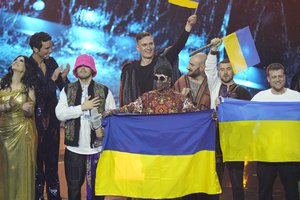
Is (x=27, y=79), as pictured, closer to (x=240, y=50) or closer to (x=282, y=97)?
(x=240, y=50)

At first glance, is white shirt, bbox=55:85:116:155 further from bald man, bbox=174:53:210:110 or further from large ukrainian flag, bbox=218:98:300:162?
large ukrainian flag, bbox=218:98:300:162

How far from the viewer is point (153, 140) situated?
4.29m

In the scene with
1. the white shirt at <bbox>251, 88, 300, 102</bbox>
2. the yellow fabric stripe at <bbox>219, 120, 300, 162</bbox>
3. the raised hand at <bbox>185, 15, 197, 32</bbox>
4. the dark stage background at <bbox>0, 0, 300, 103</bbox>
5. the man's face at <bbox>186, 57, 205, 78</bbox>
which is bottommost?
the yellow fabric stripe at <bbox>219, 120, 300, 162</bbox>

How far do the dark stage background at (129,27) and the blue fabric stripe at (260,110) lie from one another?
14.9 feet

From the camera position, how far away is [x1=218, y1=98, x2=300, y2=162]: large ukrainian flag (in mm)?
4461

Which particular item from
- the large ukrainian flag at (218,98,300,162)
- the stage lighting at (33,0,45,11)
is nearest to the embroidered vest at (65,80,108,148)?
the large ukrainian flag at (218,98,300,162)

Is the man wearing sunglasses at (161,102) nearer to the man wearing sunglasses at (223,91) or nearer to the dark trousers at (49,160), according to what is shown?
the man wearing sunglasses at (223,91)

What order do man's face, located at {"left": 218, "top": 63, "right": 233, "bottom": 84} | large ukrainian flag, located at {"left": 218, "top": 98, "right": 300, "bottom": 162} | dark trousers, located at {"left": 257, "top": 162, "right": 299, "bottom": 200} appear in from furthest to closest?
man's face, located at {"left": 218, "top": 63, "right": 233, "bottom": 84} → large ukrainian flag, located at {"left": 218, "top": 98, "right": 300, "bottom": 162} → dark trousers, located at {"left": 257, "top": 162, "right": 299, "bottom": 200}

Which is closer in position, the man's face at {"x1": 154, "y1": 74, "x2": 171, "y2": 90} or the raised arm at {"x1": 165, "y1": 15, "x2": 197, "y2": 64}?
the man's face at {"x1": 154, "y1": 74, "x2": 171, "y2": 90}

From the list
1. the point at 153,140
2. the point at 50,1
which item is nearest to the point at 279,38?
the point at 50,1

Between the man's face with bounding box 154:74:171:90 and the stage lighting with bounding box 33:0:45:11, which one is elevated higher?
the stage lighting with bounding box 33:0:45:11

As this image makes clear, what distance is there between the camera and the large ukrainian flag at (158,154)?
4219 mm

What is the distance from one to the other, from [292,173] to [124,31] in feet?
16.9

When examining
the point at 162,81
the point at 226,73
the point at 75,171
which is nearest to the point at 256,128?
the point at 226,73
